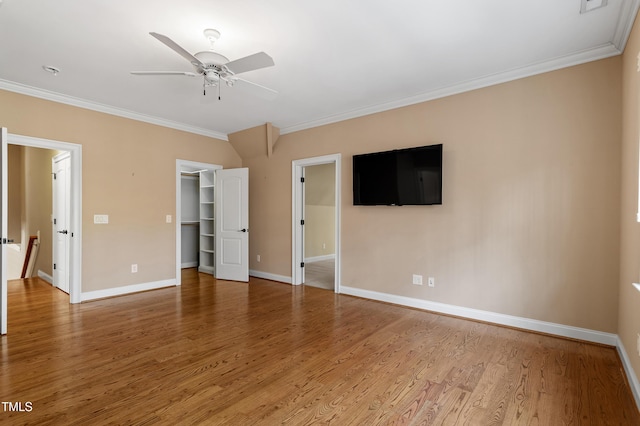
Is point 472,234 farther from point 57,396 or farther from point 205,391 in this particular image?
point 57,396

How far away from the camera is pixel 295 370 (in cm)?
Result: 245

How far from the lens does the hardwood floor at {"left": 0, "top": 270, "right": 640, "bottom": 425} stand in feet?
6.31

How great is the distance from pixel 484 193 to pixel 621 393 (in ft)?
6.56

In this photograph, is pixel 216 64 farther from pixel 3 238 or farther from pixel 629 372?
pixel 629 372

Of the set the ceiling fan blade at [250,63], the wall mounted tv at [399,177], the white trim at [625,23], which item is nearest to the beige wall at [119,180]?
the ceiling fan blade at [250,63]

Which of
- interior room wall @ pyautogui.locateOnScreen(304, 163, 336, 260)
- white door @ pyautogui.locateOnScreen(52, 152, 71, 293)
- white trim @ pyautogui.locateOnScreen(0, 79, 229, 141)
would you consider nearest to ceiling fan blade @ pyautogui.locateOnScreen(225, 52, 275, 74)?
white trim @ pyautogui.locateOnScreen(0, 79, 229, 141)

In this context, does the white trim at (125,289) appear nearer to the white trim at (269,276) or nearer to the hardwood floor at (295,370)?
the hardwood floor at (295,370)

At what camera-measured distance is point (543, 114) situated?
315 cm

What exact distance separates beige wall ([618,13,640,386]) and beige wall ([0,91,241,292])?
220 inches

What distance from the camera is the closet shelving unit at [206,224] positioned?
6418mm

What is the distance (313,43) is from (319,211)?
18.1 ft

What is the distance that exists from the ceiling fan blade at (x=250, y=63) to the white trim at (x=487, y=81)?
7.22 feet

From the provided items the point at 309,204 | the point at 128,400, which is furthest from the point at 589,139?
Answer: the point at 309,204

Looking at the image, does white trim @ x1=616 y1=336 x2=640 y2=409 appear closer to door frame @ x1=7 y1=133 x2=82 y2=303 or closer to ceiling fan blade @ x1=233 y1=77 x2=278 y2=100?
ceiling fan blade @ x1=233 y1=77 x2=278 y2=100
